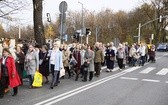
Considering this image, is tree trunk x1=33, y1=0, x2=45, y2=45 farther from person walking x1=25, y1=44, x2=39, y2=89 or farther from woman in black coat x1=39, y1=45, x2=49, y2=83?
Result: person walking x1=25, y1=44, x2=39, y2=89

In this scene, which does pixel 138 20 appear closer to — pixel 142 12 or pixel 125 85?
pixel 142 12

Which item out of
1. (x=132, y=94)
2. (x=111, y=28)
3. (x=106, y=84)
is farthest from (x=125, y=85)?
(x=111, y=28)

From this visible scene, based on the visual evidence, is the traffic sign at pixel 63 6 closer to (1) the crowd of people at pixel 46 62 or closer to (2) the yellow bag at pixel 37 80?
(1) the crowd of people at pixel 46 62

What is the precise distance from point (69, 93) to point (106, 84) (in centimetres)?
309

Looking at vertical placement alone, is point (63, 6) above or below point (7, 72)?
above

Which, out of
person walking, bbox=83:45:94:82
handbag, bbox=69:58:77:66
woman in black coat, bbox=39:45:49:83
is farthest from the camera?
handbag, bbox=69:58:77:66

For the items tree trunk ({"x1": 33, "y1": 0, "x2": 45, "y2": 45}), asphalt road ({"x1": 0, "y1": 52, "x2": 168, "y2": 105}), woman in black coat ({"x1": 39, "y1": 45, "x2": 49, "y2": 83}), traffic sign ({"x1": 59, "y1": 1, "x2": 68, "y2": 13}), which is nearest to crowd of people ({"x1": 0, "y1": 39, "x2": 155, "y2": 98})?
woman in black coat ({"x1": 39, "y1": 45, "x2": 49, "y2": 83})

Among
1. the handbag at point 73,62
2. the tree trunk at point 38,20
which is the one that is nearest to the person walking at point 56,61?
the handbag at point 73,62

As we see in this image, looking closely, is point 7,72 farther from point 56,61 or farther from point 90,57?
point 90,57

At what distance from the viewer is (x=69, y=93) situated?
39.9ft

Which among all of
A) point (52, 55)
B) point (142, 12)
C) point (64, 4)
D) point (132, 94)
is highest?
point (142, 12)

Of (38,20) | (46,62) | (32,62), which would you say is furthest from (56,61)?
(38,20)

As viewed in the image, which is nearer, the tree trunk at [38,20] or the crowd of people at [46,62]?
the crowd of people at [46,62]

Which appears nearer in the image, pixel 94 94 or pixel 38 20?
pixel 94 94
